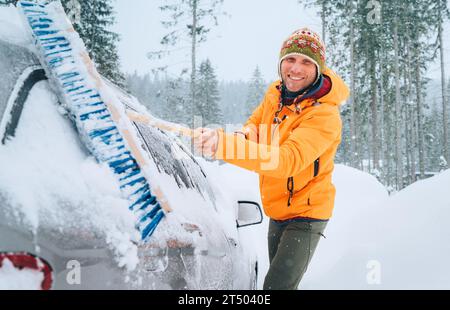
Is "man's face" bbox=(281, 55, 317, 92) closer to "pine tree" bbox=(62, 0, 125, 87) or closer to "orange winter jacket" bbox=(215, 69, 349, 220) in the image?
"orange winter jacket" bbox=(215, 69, 349, 220)

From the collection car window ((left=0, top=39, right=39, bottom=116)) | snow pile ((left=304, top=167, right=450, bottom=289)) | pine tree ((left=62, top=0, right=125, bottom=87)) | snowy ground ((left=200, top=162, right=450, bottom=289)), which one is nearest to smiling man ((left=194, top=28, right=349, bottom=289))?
snowy ground ((left=200, top=162, right=450, bottom=289))

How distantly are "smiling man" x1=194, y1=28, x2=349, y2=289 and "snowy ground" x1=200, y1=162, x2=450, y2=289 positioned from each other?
2.03ft

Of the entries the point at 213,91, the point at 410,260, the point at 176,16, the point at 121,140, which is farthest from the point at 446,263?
the point at 213,91

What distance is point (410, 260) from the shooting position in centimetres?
333

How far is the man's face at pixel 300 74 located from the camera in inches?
88.4

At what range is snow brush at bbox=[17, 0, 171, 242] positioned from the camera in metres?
1.05

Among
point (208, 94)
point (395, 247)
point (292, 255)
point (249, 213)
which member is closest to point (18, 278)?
point (292, 255)

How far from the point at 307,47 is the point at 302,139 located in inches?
32.2

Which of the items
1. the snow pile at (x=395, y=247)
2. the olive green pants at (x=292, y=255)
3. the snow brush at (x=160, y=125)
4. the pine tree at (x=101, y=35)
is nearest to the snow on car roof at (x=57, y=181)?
the snow brush at (x=160, y=125)

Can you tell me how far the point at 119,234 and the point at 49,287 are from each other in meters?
0.22

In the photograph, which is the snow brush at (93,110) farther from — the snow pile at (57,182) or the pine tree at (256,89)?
the pine tree at (256,89)

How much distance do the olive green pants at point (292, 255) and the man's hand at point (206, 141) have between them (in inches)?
44.0

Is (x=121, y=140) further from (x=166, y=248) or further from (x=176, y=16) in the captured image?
(x=176, y=16)

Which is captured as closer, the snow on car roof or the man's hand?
the snow on car roof
